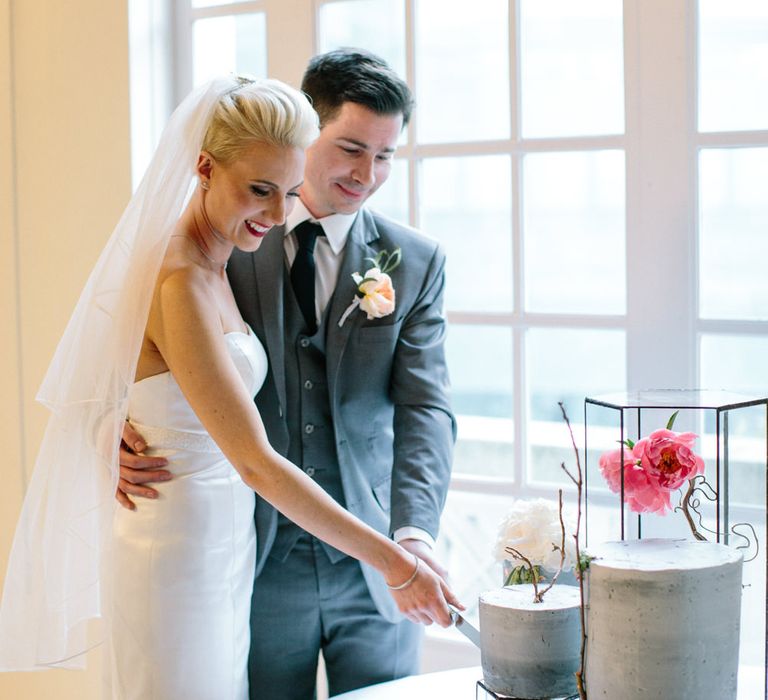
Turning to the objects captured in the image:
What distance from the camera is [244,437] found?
1844mm

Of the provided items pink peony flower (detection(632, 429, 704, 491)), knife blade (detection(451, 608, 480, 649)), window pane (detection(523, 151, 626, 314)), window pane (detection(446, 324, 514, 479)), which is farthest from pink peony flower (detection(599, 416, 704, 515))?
window pane (detection(446, 324, 514, 479))

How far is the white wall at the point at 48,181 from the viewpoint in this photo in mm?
3029

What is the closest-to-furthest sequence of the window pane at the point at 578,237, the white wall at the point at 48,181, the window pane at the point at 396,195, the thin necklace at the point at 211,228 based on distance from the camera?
the thin necklace at the point at 211,228
the window pane at the point at 396,195
the white wall at the point at 48,181
the window pane at the point at 578,237

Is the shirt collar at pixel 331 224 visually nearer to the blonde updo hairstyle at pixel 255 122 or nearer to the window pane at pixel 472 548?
the blonde updo hairstyle at pixel 255 122

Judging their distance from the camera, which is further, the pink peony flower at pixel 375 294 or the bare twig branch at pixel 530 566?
the pink peony flower at pixel 375 294

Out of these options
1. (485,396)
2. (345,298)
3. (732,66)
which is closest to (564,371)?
(485,396)

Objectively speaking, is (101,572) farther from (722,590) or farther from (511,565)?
(722,590)

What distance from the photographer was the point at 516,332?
274cm

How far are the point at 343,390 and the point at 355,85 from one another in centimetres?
59

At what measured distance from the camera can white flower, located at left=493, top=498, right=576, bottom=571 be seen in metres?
1.75

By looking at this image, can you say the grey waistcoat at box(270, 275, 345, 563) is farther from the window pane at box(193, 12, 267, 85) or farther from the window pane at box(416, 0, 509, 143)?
the window pane at box(193, 12, 267, 85)

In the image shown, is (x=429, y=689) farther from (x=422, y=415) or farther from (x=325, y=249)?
(x=325, y=249)

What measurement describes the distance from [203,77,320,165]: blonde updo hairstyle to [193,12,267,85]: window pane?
117 centimetres

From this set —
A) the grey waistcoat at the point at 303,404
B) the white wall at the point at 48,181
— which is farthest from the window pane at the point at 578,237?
the grey waistcoat at the point at 303,404
